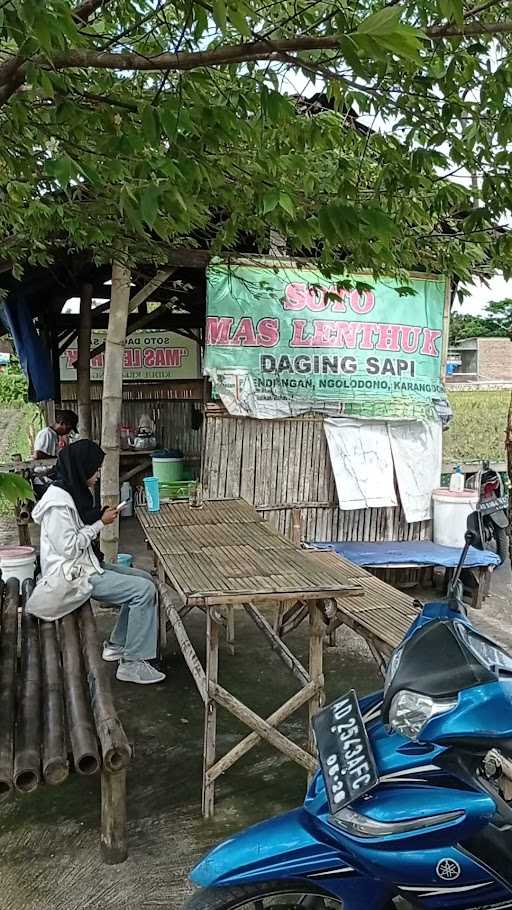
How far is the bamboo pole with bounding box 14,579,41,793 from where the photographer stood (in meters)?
2.62

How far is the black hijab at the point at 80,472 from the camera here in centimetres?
421

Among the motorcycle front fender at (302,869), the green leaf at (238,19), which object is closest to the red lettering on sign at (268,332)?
the green leaf at (238,19)

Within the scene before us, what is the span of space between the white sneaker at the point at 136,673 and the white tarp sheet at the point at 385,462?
3099 millimetres

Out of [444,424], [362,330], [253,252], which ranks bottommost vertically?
[444,424]

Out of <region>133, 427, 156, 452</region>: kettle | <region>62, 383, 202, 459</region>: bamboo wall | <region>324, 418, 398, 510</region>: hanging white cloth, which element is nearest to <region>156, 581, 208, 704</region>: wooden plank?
<region>324, 418, 398, 510</region>: hanging white cloth

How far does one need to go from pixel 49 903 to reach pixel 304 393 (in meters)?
5.12

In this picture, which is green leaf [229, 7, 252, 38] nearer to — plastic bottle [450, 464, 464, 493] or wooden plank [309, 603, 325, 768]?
wooden plank [309, 603, 325, 768]

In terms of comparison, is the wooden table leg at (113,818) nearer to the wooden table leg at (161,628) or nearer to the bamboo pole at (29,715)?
the bamboo pole at (29,715)

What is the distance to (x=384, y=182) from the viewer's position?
3.07m

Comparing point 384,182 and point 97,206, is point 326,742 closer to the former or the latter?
point 384,182

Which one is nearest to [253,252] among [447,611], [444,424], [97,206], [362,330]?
[362,330]

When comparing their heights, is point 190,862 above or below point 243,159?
below

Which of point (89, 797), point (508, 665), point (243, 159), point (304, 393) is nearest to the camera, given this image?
point (508, 665)

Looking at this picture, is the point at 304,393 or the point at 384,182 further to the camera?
the point at 304,393
